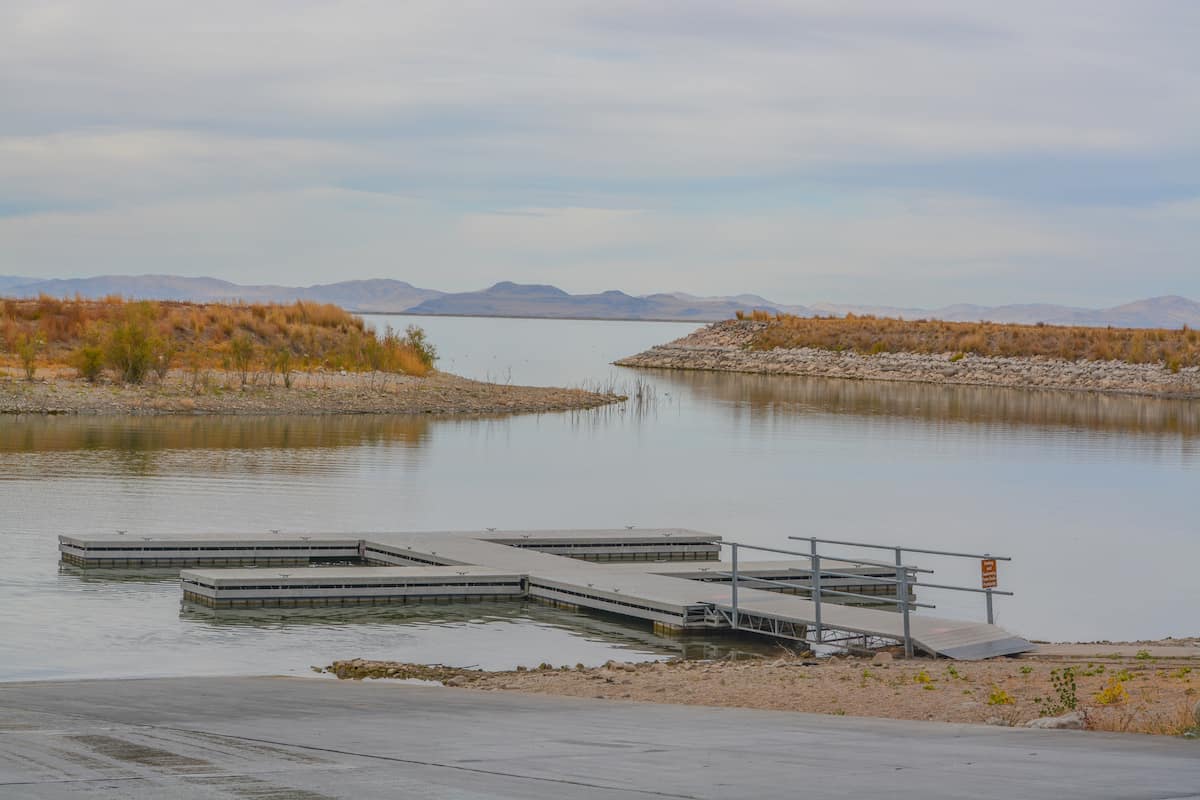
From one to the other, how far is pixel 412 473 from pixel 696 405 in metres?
23.8

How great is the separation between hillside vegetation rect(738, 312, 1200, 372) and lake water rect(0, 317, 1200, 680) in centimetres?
2017

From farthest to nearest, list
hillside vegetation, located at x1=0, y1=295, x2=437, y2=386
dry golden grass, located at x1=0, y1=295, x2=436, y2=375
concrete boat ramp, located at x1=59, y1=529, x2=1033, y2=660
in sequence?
dry golden grass, located at x1=0, y1=295, x2=436, y2=375, hillside vegetation, located at x1=0, y1=295, x2=437, y2=386, concrete boat ramp, located at x1=59, y1=529, x2=1033, y2=660

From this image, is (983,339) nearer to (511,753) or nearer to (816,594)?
(816,594)

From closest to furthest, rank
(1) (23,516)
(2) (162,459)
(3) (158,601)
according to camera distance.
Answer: (3) (158,601)
(1) (23,516)
(2) (162,459)

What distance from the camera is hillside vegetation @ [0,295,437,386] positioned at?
130 feet

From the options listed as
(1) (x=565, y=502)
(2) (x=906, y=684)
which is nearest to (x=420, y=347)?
(1) (x=565, y=502)

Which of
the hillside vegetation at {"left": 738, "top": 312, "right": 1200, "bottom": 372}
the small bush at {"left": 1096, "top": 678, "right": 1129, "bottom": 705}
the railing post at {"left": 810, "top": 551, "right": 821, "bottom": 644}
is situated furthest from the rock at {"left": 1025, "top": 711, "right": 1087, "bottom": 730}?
the hillside vegetation at {"left": 738, "top": 312, "right": 1200, "bottom": 372}

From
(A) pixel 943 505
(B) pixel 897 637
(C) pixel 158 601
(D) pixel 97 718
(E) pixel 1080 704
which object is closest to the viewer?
(D) pixel 97 718

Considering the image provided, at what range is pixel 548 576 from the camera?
15539 millimetres

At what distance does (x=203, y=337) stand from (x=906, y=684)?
41833mm

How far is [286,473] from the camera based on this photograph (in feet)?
85.0

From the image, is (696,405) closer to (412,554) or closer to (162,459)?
(162,459)

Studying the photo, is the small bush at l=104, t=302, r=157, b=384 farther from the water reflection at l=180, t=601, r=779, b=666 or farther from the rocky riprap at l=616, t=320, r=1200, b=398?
the rocky riprap at l=616, t=320, r=1200, b=398

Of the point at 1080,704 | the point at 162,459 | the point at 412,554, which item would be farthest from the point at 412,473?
the point at 1080,704
